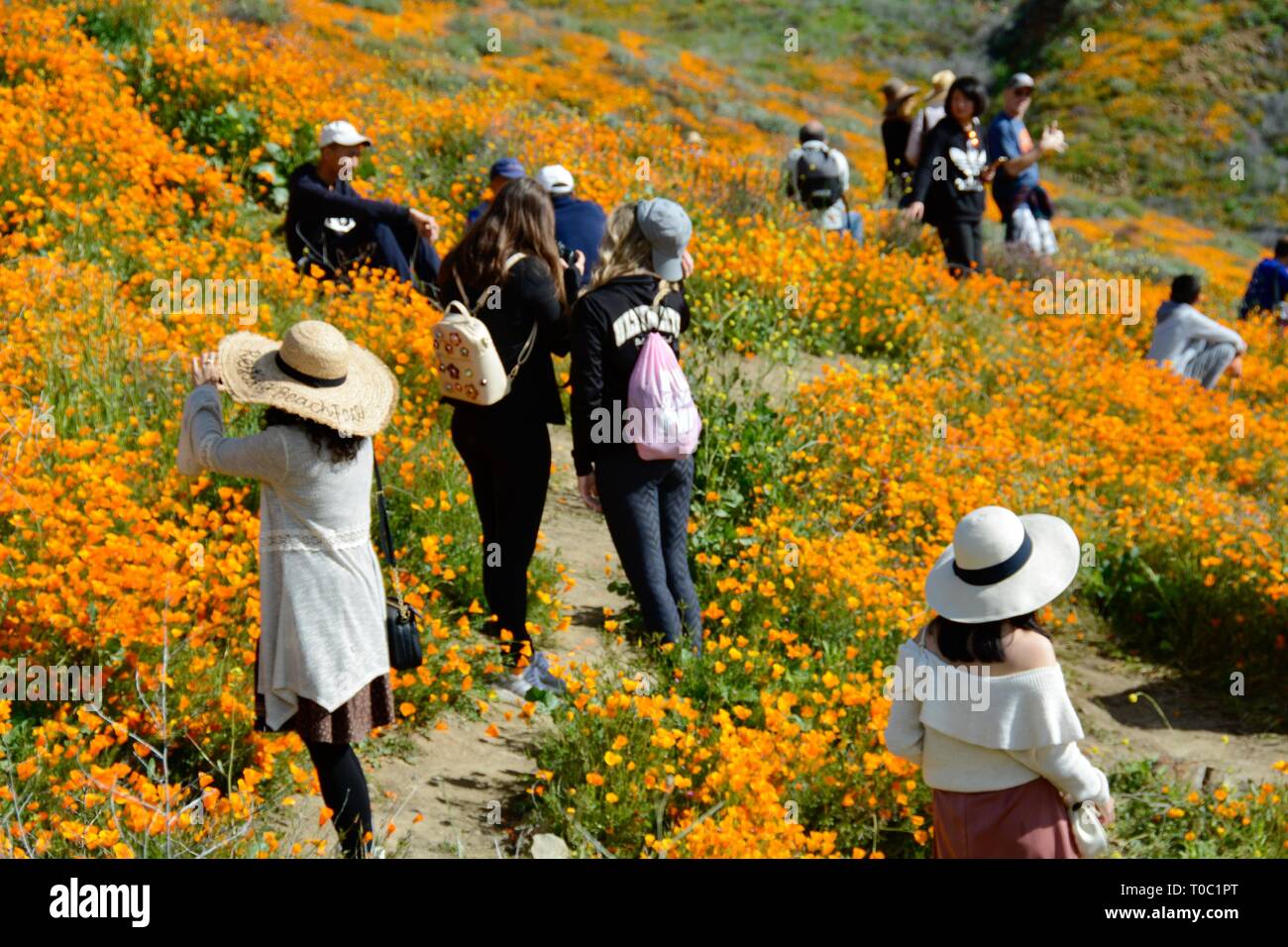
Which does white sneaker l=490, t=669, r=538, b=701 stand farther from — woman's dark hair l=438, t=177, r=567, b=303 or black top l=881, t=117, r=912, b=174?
black top l=881, t=117, r=912, b=174

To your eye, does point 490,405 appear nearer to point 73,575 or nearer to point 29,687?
Answer: point 73,575

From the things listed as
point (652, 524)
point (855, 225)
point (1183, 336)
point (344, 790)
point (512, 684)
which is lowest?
point (512, 684)

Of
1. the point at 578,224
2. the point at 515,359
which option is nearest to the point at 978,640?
the point at 515,359

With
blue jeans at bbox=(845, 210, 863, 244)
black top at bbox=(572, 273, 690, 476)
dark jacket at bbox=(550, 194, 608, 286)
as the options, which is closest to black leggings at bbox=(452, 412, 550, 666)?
black top at bbox=(572, 273, 690, 476)

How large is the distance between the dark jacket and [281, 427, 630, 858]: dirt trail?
1828 millimetres

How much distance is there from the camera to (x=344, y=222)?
7.40 m

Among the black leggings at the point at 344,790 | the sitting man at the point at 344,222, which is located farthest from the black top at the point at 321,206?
the black leggings at the point at 344,790

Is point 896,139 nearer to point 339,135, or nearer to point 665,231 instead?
point 339,135

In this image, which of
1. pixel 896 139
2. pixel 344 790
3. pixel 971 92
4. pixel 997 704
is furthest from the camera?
pixel 896 139

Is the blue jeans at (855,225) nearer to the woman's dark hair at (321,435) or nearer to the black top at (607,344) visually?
the black top at (607,344)

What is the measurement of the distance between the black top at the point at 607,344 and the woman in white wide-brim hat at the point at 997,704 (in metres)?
1.66

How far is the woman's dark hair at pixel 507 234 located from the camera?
455 centimetres

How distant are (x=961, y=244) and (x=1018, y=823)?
7.20 metres
